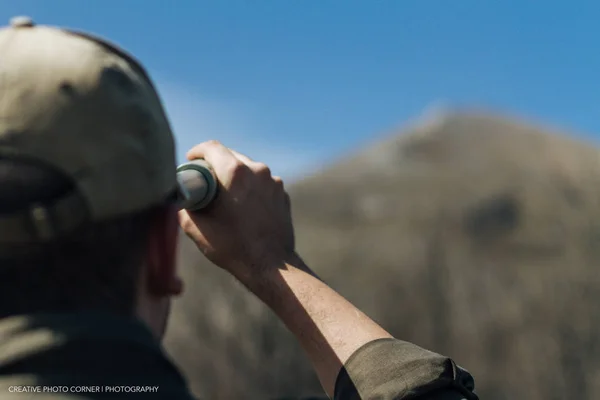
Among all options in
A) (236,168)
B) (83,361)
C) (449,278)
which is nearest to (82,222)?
(83,361)

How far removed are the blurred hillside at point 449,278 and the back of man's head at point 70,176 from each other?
47.7 feet

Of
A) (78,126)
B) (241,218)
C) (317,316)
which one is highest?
(78,126)

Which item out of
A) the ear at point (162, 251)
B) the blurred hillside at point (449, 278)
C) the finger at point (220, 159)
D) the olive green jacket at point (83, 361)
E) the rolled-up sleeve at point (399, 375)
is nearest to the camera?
the olive green jacket at point (83, 361)

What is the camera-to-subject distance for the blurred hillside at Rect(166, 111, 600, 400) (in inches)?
675

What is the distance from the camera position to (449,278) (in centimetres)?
2095

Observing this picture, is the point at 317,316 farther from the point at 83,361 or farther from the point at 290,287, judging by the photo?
the point at 83,361

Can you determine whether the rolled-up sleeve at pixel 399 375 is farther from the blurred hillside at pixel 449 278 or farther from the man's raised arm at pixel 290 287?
the blurred hillside at pixel 449 278

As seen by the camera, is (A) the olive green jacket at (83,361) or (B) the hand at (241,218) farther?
(B) the hand at (241,218)

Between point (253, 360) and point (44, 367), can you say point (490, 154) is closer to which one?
point (253, 360)

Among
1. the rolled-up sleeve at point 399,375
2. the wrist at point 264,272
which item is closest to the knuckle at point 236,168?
the wrist at point 264,272

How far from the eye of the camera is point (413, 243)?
22.1m

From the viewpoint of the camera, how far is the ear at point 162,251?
121 cm

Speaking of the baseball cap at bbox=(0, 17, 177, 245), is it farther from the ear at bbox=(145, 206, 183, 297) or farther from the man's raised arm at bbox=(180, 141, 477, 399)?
the man's raised arm at bbox=(180, 141, 477, 399)

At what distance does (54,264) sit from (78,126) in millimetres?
201
